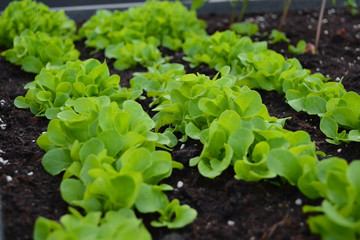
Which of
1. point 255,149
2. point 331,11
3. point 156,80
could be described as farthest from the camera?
point 331,11

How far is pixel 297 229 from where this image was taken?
1.35m

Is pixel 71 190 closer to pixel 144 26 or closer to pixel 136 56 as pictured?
pixel 136 56

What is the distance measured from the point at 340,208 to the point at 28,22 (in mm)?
3058

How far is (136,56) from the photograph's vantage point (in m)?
3.08

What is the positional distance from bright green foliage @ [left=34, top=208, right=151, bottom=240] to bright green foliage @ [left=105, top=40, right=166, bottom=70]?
6.05ft

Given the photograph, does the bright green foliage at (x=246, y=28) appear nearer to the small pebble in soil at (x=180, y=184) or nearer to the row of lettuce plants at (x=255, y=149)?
the row of lettuce plants at (x=255, y=149)

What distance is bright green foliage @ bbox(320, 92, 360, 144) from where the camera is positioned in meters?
1.88

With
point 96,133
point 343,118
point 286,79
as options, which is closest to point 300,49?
point 286,79

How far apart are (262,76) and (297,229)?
1.28 m

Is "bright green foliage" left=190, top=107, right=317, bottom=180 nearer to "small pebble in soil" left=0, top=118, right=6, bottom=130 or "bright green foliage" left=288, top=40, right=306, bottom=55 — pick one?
"small pebble in soil" left=0, top=118, right=6, bottom=130

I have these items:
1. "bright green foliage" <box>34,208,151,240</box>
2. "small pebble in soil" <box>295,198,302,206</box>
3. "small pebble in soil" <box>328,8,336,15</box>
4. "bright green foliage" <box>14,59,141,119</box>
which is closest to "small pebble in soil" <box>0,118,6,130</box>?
"bright green foliage" <box>14,59,141,119</box>

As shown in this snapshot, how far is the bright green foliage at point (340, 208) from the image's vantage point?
3.89 ft

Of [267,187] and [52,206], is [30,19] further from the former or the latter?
[267,187]

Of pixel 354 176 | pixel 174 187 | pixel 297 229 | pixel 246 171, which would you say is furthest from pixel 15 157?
pixel 354 176
